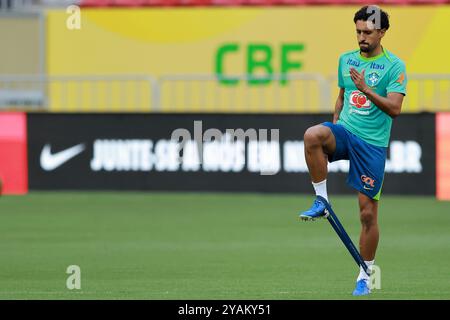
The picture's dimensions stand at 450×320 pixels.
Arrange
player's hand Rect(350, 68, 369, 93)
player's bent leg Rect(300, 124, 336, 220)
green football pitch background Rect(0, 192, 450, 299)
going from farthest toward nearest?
green football pitch background Rect(0, 192, 450, 299), player's bent leg Rect(300, 124, 336, 220), player's hand Rect(350, 68, 369, 93)

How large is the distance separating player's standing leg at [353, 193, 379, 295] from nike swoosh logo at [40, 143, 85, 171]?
11153 millimetres

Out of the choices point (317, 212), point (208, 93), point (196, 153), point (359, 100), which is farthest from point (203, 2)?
point (317, 212)

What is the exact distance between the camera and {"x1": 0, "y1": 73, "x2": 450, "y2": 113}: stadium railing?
70.8 feet

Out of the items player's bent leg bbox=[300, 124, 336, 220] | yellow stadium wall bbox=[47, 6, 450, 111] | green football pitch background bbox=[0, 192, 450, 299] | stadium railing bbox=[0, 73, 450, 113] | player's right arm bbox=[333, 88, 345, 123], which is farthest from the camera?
yellow stadium wall bbox=[47, 6, 450, 111]

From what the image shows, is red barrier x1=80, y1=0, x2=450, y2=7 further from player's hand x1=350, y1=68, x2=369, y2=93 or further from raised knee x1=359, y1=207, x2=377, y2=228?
player's hand x1=350, y1=68, x2=369, y2=93

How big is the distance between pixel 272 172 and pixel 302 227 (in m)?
3.99

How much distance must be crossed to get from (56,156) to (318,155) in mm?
11680

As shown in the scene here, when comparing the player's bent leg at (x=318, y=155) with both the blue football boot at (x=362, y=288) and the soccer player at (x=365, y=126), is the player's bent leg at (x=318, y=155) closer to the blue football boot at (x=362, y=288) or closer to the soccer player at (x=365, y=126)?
the soccer player at (x=365, y=126)

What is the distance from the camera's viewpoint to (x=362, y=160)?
421 inches

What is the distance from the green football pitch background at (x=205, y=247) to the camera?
11.3 metres

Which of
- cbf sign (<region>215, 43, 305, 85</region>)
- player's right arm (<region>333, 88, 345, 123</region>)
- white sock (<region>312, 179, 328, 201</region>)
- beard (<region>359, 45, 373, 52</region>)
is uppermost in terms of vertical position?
cbf sign (<region>215, 43, 305, 85</region>)

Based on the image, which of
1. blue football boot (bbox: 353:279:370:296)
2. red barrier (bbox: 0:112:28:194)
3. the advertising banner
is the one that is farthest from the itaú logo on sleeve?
red barrier (bbox: 0:112:28:194)

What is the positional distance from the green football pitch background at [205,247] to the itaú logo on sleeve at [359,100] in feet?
5.08
